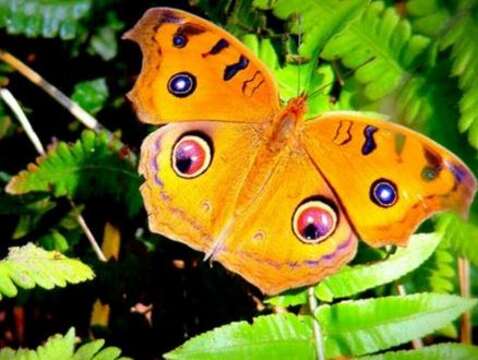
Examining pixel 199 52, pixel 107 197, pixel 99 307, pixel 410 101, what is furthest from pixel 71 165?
pixel 410 101

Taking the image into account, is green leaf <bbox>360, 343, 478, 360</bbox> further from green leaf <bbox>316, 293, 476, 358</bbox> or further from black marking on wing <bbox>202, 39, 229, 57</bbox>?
black marking on wing <bbox>202, 39, 229, 57</bbox>

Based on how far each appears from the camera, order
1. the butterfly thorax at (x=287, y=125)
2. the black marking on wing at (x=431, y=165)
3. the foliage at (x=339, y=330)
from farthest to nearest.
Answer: the butterfly thorax at (x=287, y=125) → the foliage at (x=339, y=330) → the black marking on wing at (x=431, y=165)

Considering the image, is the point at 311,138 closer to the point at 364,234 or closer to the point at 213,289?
the point at 364,234

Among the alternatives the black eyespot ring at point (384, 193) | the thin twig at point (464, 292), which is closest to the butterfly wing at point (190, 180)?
the black eyespot ring at point (384, 193)

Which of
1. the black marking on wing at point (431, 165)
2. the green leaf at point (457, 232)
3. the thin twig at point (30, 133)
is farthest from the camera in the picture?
the thin twig at point (30, 133)

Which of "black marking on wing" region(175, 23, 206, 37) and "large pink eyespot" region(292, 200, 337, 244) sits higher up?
"black marking on wing" region(175, 23, 206, 37)

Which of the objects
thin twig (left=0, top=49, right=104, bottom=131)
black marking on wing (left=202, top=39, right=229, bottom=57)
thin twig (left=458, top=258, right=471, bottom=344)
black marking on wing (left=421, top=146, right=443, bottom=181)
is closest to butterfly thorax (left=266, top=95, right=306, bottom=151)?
black marking on wing (left=202, top=39, right=229, bottom=57)

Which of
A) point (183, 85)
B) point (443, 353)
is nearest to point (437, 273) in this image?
point (443, 353)

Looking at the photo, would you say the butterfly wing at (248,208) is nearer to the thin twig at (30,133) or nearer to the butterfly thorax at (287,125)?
the butterfly thorax at (287,125)
